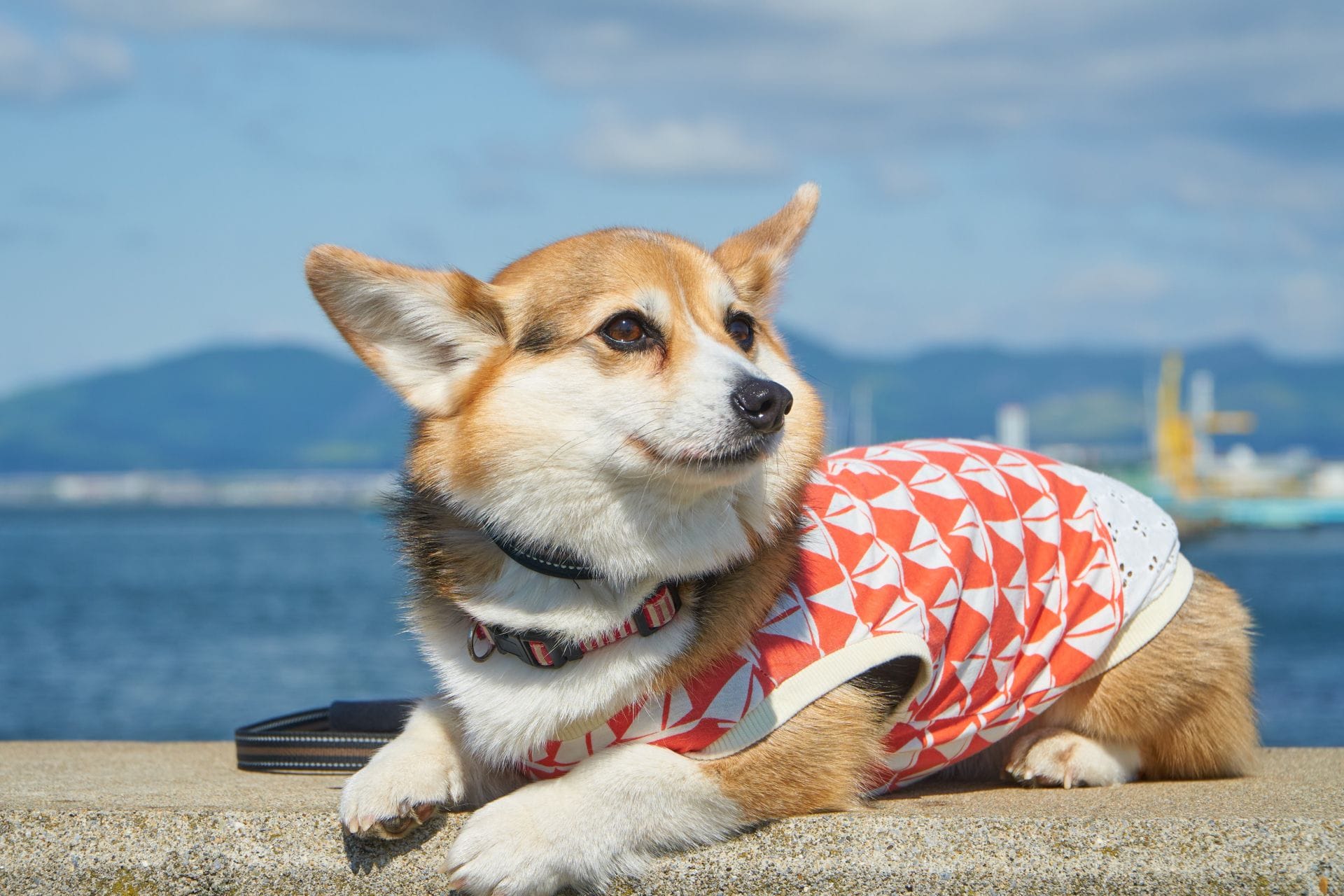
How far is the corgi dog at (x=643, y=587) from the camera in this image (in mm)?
3611

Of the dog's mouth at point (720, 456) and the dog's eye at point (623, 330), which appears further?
the dog's eye at point (623, 330)

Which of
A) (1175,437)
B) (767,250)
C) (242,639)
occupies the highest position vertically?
(767,250)

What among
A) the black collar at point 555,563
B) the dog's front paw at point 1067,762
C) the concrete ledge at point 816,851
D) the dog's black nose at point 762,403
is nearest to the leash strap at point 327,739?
the concrete ledge at point 816,851

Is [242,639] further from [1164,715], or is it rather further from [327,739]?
[1164,715]

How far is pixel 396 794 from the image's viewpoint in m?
3.67

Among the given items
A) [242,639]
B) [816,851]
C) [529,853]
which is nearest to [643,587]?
[529,853]

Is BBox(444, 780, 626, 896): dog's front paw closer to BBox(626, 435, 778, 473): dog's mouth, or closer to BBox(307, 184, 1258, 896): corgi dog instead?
BBox(307, 184, 1258, 896): corgi dog

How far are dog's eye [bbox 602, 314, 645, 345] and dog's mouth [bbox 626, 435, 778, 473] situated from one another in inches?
15.0

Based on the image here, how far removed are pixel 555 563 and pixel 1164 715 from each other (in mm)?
2302

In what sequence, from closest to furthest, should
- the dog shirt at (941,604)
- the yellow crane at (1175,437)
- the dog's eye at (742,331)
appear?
the dog shirt at (941,604)
the dog's eye at (742,331)
the yellow crane at (1175,437)

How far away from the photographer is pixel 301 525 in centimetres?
16825

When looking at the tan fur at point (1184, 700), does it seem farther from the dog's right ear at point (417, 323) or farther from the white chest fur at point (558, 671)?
the dog's right ear at point (417, 323)

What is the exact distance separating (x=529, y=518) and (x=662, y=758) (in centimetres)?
75

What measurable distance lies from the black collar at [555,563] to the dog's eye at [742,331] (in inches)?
35.5
